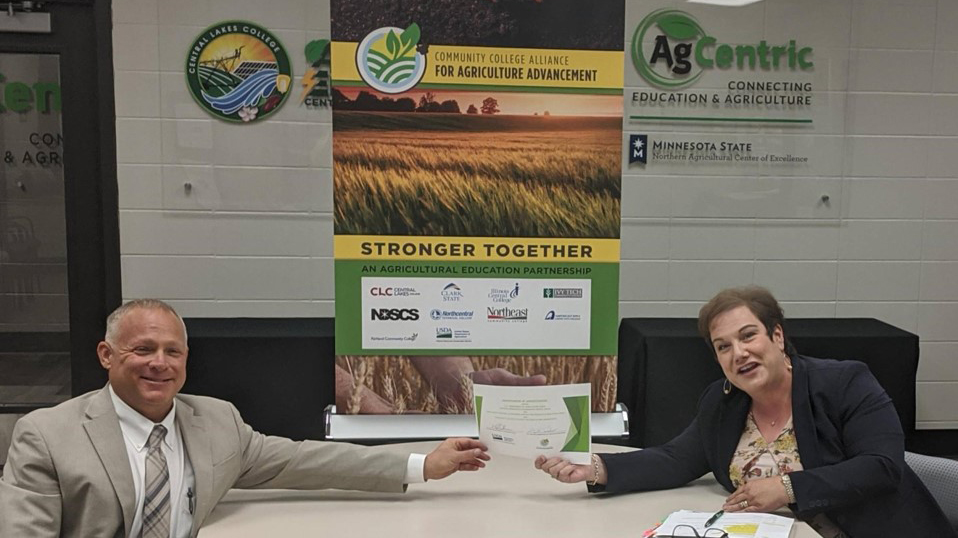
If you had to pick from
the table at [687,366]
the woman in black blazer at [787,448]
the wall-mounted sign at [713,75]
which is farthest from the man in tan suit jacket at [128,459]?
the wall-mounted sign at [713,75]

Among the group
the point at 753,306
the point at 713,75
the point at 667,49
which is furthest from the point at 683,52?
the point at 753,306

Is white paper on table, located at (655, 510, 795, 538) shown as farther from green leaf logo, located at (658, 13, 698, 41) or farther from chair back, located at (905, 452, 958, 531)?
green leaf logo, located at (658, 13, 698, 41)

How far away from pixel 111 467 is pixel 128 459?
1.9 inches

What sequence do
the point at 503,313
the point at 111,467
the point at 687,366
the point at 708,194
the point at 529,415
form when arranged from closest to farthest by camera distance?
1. the point at 111,467
2. the point at 529,415
3. the point at 503,313
4. the point at 687,366
5. the point at 708,194

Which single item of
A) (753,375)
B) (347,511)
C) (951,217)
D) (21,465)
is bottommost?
(347,511)

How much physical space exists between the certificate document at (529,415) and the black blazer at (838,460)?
220 millimetres

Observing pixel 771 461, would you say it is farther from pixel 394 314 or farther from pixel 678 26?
pixel 678 26

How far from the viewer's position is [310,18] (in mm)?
4199

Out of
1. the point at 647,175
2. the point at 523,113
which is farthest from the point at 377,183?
the point at 647,175

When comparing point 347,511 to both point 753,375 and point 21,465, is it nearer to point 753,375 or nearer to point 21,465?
point 21,465

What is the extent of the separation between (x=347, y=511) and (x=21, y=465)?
746mm

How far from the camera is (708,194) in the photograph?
175 inches

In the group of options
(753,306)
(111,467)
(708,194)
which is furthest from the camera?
(708,194)

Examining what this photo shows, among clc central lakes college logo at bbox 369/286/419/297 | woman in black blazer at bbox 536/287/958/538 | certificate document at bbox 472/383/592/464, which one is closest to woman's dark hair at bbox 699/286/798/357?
woman in black blazer at bbox 536/287/958/538
